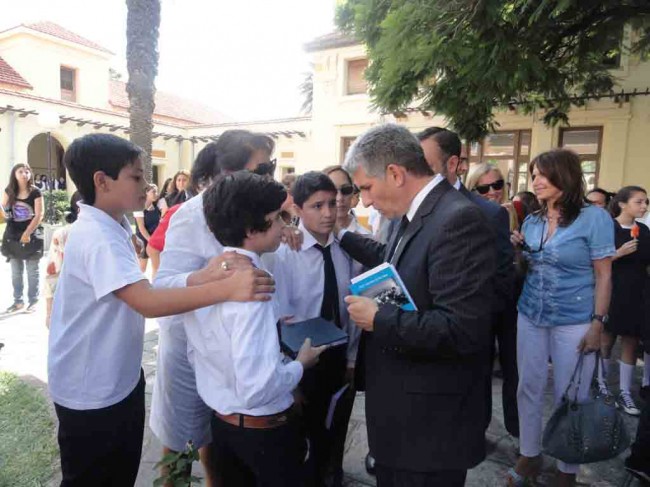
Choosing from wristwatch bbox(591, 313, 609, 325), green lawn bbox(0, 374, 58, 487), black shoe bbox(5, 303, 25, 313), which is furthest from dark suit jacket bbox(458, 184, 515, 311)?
black shoe bbox(5, 303, 25, 313)

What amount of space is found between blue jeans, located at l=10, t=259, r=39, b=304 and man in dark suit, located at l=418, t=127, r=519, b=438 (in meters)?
6.12

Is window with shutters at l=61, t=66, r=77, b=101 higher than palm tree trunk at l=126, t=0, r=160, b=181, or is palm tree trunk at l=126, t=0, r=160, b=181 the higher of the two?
window with shutters at l=61, t=66, r=77, b=101

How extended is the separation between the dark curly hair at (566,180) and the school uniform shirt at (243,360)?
1938 millimetres

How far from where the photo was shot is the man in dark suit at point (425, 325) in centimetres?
142

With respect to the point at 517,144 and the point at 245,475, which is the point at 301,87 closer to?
the point at 517,144

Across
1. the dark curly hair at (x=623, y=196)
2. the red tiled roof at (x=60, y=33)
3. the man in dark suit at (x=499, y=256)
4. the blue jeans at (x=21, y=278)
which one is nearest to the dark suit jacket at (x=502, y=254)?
the man in dark suit at (x=499, y=256)

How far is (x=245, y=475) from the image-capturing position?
1.80 meters

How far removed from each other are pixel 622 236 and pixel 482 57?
2.14 metres

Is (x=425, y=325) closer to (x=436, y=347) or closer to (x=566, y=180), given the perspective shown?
(x=436, y=347)

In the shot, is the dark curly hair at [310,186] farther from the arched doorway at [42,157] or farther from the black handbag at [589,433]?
the arched doorway at [42,157]

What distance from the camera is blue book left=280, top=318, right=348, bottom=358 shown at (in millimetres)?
1800

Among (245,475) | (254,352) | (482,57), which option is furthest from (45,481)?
(482,57)

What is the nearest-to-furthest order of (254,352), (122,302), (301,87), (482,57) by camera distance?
(254,352)
(122,302)
(482,57)
(301,87)

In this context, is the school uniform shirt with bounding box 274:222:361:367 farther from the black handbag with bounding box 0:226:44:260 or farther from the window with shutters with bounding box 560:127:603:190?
the window with shutters with bounding box 560:127:603:190
